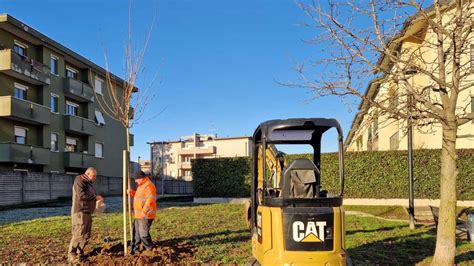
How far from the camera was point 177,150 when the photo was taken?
88562 mm

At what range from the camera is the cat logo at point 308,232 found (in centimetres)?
648

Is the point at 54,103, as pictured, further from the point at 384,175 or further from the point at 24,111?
the point at 384,175

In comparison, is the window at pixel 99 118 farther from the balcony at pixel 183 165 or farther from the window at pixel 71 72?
the balcony at pixel 183 165

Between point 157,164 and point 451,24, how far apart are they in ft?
267

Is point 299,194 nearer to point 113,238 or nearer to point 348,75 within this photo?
point 348,75

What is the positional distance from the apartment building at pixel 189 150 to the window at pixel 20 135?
50065mm

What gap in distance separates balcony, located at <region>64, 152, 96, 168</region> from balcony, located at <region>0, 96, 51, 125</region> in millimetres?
3782

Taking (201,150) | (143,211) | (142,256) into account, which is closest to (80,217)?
(143,211)

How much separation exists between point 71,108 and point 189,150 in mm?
47126

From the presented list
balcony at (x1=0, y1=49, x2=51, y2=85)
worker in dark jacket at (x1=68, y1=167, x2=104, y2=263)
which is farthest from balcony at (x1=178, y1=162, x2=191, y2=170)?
worker in dark jacket at (x1=68, y1=167, x2=104, y2=263)

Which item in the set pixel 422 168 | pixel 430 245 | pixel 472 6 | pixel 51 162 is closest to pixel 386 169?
pixel 422 168

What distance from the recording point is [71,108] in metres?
40.9

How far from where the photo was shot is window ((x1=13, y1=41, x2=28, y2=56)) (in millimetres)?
33219

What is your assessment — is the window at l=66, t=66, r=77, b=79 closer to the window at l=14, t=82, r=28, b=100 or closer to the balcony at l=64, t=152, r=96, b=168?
the window at l=14, t=82, r=28, b=100
